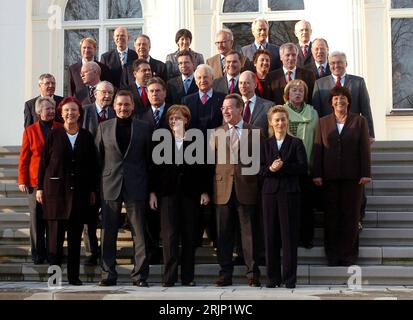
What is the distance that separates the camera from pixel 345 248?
9.44 metres

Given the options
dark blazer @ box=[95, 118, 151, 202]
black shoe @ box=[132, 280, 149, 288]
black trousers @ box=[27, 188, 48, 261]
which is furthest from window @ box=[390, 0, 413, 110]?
black trousers @ box=[27, 188, 48, 261]

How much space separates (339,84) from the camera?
33.5ft

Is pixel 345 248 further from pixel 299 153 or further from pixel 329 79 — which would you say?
pixel 329 79

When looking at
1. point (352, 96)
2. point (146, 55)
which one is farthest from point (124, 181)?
point (352, 96)

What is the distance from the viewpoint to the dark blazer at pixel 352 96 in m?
10.2

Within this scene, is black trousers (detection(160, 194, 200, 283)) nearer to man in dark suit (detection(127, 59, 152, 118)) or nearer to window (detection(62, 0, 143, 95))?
man in dark suit (detection(127, 59, 152, 118))

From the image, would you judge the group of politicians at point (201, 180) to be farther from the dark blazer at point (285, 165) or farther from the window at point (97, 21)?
the window at point (97, 21)

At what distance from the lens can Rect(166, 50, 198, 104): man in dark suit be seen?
1030cm

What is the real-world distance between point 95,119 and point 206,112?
1374mm

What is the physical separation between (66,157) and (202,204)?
167 cm

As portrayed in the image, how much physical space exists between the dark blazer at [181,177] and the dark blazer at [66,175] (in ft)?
2.69

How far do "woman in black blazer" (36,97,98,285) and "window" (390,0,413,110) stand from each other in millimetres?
7301
